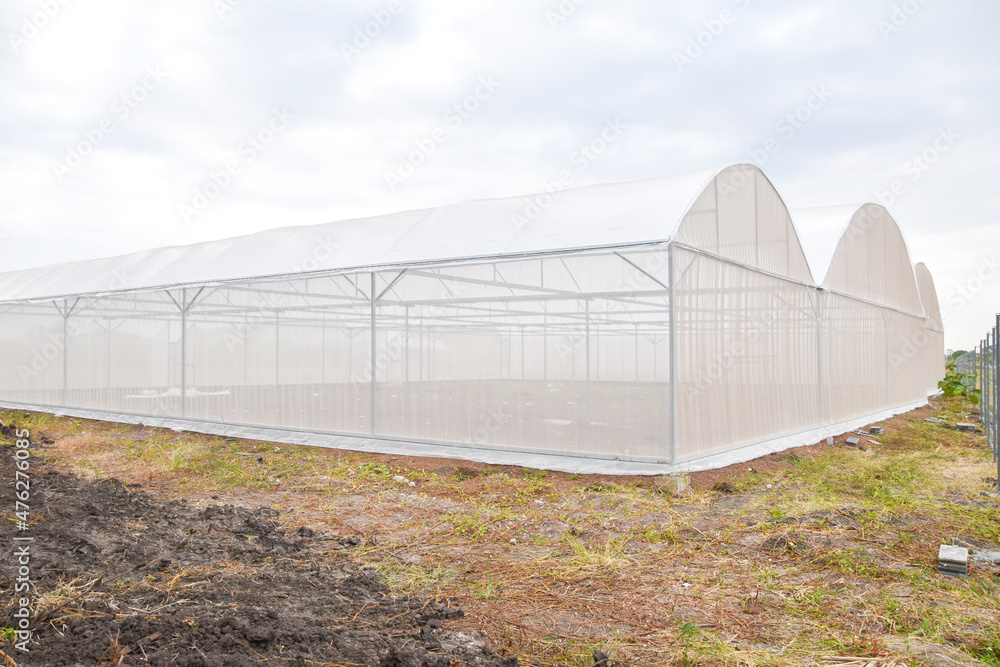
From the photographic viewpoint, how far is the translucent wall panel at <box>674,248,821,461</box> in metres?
9.33

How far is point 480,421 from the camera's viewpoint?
10.6m

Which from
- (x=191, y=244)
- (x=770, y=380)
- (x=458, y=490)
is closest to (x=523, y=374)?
(x=458, y=490)

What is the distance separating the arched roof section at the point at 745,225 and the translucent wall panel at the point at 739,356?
0.79 feet

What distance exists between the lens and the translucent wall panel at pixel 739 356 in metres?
9.33

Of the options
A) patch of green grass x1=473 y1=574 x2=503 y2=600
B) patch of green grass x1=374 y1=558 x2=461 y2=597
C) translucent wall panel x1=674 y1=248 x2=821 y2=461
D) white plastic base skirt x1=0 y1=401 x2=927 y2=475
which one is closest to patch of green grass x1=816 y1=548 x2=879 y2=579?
patch of green grass x1=473 y1=574 x2=503 y2=600

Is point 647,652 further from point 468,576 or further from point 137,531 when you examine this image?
point 137,531

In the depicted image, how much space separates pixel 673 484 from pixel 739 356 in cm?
320

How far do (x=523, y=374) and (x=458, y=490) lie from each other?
10.4 ft

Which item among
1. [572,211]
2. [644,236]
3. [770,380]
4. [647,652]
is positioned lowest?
[647,652]

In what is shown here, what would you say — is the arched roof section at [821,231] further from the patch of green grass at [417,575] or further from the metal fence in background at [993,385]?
the patch of green grass at [417,575]

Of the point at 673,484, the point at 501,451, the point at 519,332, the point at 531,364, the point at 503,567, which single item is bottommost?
the point at 503,567

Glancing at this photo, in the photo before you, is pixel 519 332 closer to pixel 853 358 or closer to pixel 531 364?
pixel 531 364

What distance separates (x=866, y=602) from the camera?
15.7ft

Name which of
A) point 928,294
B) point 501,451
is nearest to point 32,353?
point 501,451
